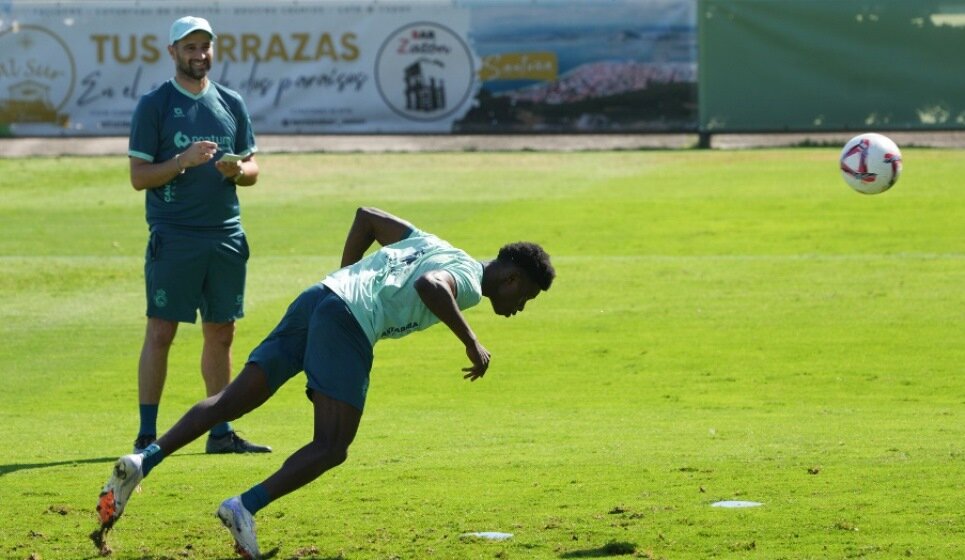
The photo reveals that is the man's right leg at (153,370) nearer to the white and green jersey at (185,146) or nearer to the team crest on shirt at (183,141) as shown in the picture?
the white and green jersey at (185,146)

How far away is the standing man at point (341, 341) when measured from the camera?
23.4 feet

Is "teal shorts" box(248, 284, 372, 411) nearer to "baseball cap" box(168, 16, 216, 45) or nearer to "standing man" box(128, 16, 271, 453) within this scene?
"standing man" box(128, 16, 271, 453)

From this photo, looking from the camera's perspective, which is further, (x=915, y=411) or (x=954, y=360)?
(x=954, y=360)

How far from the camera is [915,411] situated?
11.4 m

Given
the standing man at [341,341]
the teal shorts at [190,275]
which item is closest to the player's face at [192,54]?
the teal shorts at [190,275]

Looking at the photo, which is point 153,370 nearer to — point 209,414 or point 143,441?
point 143,441

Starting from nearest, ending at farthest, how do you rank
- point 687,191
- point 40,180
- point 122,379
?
point 122,379 < point 687,191 < point 40,180

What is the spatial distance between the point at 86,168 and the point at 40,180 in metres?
1.59

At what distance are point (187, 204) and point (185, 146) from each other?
0.35m

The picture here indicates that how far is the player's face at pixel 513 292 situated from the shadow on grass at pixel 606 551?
1.18 meters

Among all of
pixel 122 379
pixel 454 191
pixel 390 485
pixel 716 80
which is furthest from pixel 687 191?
pixel 390 485

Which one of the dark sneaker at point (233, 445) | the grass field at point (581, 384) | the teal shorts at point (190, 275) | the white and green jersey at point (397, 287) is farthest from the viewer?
the dark sneaker at point (233, 445)

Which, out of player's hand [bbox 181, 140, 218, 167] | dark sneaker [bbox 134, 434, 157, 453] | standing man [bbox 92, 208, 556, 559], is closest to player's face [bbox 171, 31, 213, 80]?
player's hand [bbox 181, 140, 218, 167]

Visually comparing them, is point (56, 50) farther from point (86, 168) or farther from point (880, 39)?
point (880, 39)
